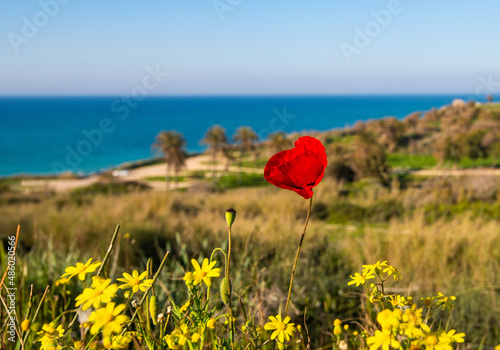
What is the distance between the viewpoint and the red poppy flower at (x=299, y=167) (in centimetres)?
112

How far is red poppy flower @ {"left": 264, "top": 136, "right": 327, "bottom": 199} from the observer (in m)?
1.12

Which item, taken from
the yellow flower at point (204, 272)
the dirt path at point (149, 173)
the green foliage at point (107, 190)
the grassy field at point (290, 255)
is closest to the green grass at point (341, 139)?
the dirt path at point (149, 173)

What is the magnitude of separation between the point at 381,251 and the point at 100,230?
3735mm

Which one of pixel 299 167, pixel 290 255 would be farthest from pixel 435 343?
pixel 290 255

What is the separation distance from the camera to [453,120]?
1469 inches

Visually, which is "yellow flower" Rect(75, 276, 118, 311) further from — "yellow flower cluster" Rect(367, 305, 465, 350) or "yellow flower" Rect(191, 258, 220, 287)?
"yellow flower cluster" Rect(367, 305, 465, 350)

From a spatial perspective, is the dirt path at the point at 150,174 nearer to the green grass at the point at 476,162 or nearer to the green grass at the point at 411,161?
the green grass at the point at 411,161

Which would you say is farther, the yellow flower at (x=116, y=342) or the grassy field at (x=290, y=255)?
the grassy field at (x=290, y=255)

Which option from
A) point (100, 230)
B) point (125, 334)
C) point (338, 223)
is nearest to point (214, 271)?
point (125, 334)

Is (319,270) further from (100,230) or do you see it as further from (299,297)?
(100,230)

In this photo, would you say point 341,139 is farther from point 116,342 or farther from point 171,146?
point 116,342

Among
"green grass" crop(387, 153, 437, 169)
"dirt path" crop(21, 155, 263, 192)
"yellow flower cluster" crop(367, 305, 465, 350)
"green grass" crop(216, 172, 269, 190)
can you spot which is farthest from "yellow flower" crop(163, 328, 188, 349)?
"dirt path" crop(21, 155, 263, 192)

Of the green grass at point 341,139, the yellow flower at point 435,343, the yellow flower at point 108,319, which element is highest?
the green grass at point 341,139

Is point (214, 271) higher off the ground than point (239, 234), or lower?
higher
